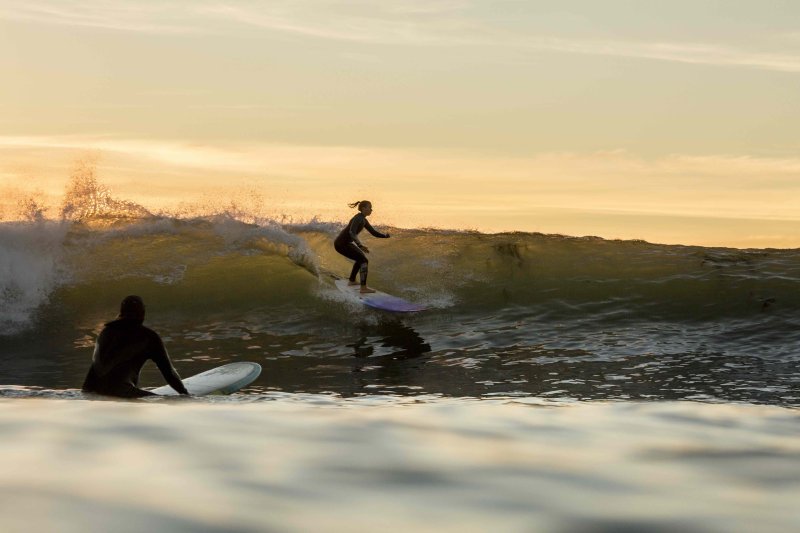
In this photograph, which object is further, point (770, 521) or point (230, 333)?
point (230, 333)

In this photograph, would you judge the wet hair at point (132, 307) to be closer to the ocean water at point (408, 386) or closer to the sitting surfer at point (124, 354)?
the sitting surfer at point (124, 354)

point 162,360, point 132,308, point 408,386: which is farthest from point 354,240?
point 132,308

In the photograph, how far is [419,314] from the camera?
1457cm

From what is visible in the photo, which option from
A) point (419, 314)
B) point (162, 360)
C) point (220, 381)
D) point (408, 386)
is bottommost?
point (408, 386)

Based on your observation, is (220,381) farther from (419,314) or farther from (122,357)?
(419,314)

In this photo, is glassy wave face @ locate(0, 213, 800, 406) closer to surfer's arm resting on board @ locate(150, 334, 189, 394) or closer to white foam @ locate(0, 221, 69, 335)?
white foam @ locate(0, 221, 69, 335)

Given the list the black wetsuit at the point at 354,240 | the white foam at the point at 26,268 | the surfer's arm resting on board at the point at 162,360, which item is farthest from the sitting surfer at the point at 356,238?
the surfer's arm resting on board at the point at 162,360

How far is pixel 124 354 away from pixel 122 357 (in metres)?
0.03

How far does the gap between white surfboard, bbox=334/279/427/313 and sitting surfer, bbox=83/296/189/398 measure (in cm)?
756

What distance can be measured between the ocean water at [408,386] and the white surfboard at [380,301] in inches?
8.9

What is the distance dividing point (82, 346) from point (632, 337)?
7.86 metres

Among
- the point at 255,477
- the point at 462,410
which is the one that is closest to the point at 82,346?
the point at 462,410

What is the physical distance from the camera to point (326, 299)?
50.0ft

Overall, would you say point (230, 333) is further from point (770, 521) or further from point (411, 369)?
point (770, 521)
